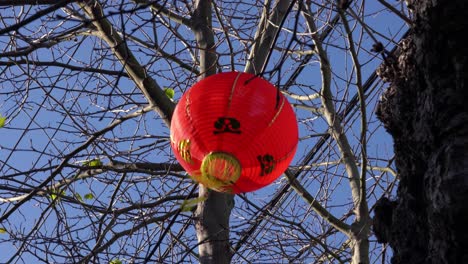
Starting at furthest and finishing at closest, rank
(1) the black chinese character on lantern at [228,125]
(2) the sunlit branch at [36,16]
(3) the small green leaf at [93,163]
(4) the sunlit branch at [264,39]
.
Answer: (3) the small green leaf at [93,163]
(4) the sunlit branch at [264,39]
(1) the black chinese character on lantern at [228,125]
(2) the sunlit branch at [36,16]

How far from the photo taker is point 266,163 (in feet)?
8.80

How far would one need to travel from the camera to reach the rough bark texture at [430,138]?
1.89 m

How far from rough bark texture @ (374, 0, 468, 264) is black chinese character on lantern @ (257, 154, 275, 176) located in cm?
49

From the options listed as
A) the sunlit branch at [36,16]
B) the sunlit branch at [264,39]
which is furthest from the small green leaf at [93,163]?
the sunlit branch at [36,16]

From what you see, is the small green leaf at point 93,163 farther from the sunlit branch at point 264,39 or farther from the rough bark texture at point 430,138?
the rough bark texture at point 430,138

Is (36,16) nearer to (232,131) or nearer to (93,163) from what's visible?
(232,131)

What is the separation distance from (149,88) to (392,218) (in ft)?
7.80

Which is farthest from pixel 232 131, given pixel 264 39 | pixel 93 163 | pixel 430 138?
pixel 93 163

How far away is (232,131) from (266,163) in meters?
0.20

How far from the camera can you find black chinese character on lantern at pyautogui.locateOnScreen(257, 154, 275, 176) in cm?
267

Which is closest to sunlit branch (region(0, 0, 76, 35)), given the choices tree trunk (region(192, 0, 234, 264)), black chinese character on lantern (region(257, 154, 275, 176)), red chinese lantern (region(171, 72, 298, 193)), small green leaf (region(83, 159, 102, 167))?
red chinese lantern (region(171, 72, 298, 193))

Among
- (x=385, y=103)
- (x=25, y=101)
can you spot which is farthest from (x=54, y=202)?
(x=385, y=103)

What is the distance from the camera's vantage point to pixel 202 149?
266cm

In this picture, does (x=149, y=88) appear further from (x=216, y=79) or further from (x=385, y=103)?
(x=385, y=103)
